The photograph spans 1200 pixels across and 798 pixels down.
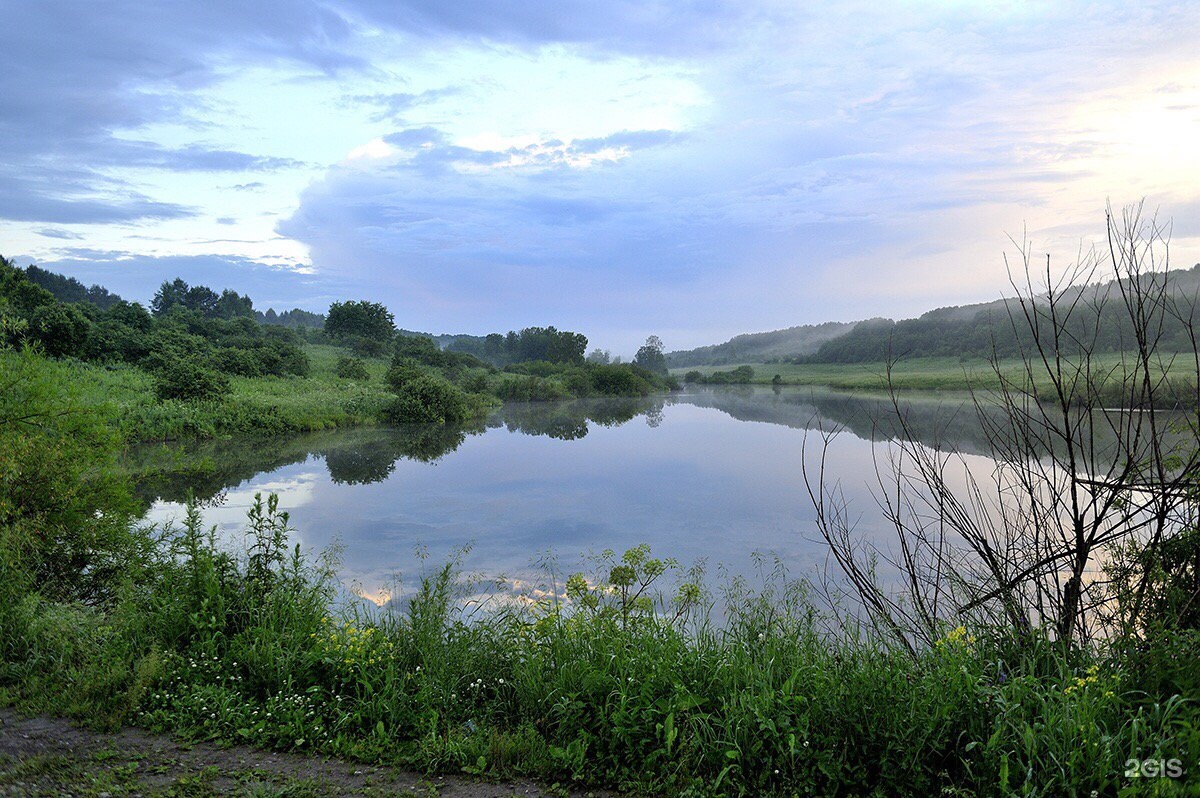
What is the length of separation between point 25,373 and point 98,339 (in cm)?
3058

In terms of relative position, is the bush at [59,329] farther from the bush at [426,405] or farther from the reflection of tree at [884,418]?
the reflection of tree at [884,418]

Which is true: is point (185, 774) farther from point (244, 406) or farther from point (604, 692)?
point (244, 406)

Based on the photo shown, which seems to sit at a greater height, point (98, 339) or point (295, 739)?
point (98, 339)

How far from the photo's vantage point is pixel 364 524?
11406mm

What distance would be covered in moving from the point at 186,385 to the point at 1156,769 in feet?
88.4

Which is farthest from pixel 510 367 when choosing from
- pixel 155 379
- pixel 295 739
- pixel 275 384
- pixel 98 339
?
pixel 295 739

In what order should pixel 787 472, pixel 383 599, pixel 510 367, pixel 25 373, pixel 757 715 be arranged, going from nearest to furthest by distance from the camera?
pixel 757 715, pixel 25 373, pixel 383 599, pixel 787 472, pixel 510 367

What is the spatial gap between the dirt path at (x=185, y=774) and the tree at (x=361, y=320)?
184 feet

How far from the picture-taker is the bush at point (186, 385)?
2297 cm

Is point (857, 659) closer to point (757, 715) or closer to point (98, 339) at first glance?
point (757, 715)

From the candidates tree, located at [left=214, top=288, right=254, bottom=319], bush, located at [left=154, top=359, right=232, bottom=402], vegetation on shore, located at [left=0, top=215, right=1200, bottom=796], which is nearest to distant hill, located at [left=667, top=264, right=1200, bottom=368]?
vegetation on shore, located at [left=0, top=215, right=1200, bottom=796]

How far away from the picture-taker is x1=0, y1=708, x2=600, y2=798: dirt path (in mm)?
2938

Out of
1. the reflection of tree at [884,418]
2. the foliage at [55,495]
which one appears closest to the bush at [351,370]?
the reflection of tree at [884,418]

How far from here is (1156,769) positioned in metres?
2.38
